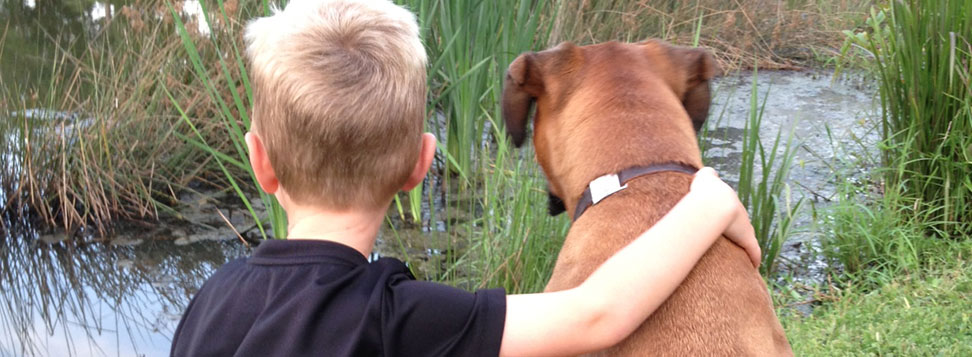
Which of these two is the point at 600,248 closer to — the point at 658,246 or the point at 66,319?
the point at 658,246

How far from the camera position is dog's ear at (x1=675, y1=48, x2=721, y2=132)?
2463 mm

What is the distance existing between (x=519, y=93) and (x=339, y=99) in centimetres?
92

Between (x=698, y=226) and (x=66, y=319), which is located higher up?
(x=698, y=226)

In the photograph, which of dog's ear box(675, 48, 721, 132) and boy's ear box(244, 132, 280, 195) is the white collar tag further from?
boy's ear box(244, 132, 280, 195)

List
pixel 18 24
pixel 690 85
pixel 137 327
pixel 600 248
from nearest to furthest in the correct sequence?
pixel 600 248, pixel 690 85, pixel 137 327, pixel 18 24

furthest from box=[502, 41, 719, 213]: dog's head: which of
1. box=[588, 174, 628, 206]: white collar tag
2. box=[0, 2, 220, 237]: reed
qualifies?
box=[0, 2, 220, 237]: reed

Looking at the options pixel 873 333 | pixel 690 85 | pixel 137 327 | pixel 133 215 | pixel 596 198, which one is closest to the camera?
pixel 596 198

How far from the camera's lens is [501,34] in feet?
16.5

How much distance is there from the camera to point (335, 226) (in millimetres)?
1728

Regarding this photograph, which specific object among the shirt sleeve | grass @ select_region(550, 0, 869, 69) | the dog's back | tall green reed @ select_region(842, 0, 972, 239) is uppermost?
the shirt sleeve

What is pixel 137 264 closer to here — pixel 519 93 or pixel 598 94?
pixel 519 93

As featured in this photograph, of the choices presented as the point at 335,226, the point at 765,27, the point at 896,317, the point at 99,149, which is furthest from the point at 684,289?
the point at 765,27

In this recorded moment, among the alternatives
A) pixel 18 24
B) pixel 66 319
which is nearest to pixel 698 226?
pixel 66 319

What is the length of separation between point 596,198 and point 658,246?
1.30ft
